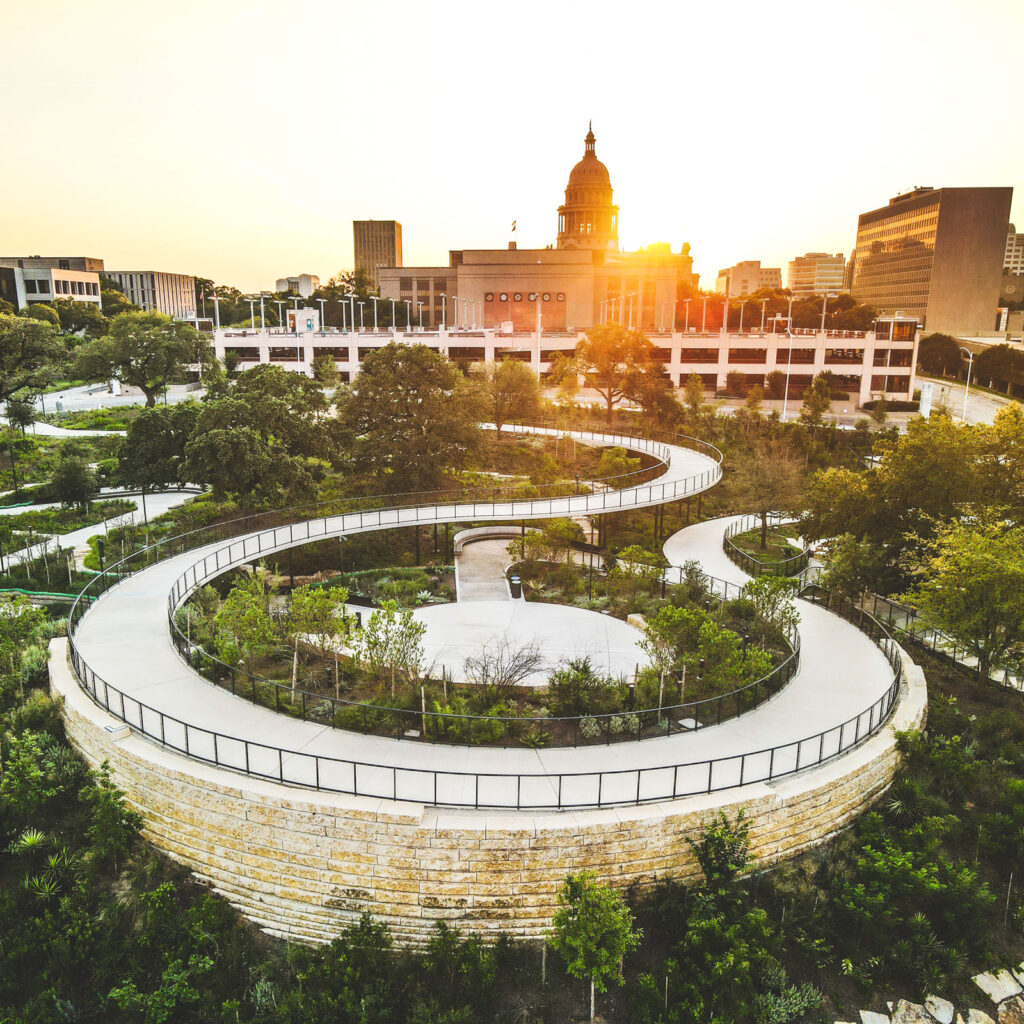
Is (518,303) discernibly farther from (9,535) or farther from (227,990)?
(227,990)

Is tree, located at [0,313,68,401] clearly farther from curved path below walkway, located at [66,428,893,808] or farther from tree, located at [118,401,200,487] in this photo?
curved path below walkway, located at [66,428,893,808]

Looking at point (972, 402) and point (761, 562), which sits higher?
point (972, 402)

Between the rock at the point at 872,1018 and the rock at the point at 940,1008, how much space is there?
83 cm

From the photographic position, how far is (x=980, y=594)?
743 inches

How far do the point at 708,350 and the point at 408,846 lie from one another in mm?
81319

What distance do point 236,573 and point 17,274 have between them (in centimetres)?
13599

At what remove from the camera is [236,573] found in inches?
1028

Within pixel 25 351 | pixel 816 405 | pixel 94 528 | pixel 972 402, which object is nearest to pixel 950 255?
pixel 972 402

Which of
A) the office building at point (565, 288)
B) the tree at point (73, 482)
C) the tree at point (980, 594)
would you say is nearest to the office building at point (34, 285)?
the office building at point (565, 288)

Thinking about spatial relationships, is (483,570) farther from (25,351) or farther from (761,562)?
(25,351)

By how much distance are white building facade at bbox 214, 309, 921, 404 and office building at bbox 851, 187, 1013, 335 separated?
287 ft

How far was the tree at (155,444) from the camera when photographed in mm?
31031

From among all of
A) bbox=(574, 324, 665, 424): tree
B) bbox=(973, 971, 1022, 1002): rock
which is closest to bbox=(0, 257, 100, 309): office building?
bbox=(574, 324, 665, 424): tree

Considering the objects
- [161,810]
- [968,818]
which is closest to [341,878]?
[161,810]
